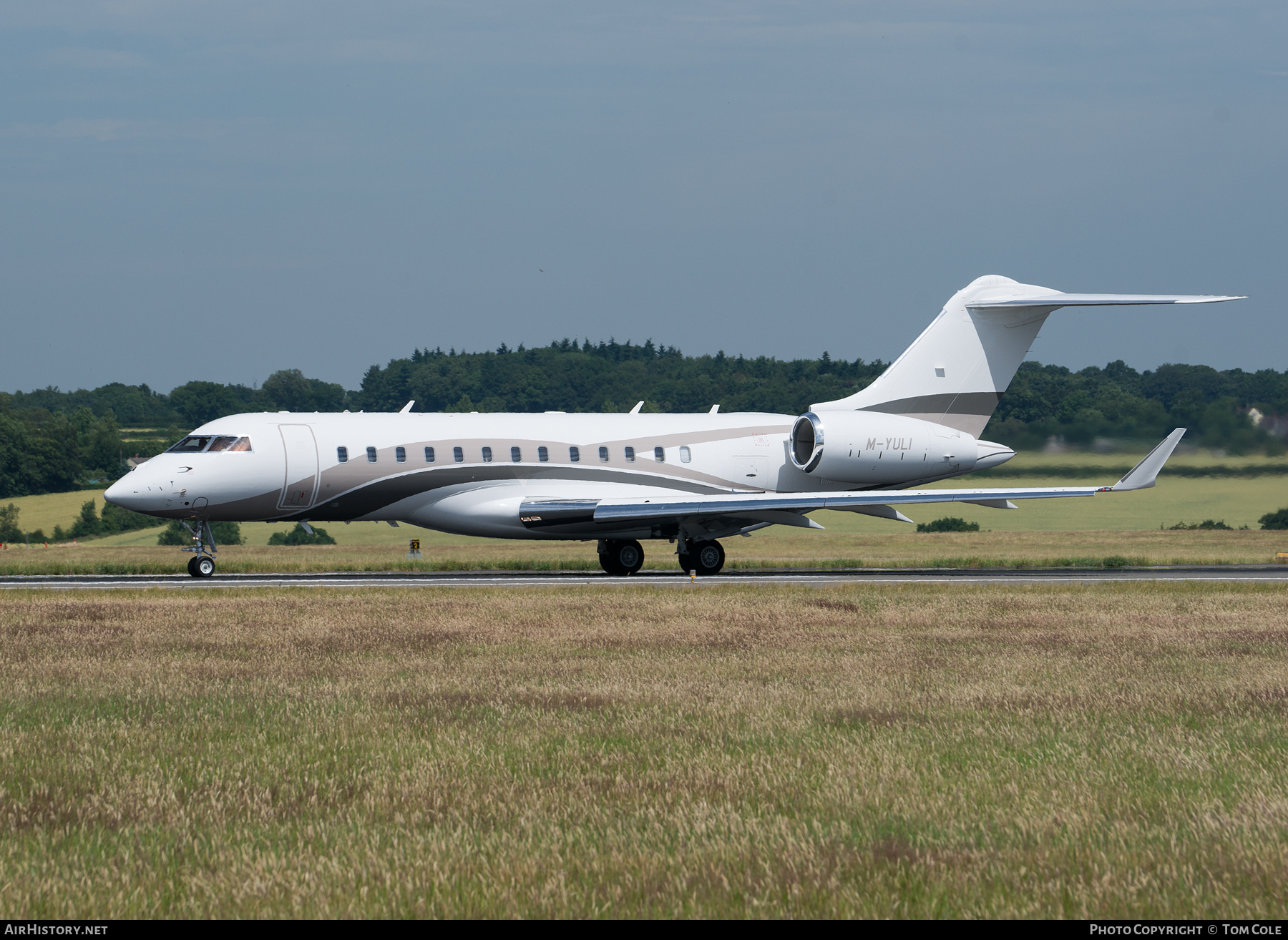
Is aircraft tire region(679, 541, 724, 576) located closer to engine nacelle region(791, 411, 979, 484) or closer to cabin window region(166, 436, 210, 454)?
engine nacelle region(791, 411, 979, 484)

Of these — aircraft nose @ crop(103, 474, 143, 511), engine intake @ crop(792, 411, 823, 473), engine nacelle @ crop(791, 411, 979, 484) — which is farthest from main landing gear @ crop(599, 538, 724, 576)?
aircraft nose @ crop(103, 474, 143, 511)

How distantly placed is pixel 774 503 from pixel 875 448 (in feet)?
13.7

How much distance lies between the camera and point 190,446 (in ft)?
92.6

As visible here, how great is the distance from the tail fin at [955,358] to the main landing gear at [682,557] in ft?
15.2

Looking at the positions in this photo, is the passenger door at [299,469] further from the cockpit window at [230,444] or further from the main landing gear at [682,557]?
the main landing gear at [682,557]

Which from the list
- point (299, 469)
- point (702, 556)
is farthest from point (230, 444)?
point (702, 556)

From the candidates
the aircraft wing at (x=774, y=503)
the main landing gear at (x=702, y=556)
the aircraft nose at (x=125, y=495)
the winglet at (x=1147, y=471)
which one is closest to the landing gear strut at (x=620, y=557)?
the main landing gear at (x=702, y=556)

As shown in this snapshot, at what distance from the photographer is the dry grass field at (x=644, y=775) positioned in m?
6.07

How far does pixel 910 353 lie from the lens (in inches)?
1334

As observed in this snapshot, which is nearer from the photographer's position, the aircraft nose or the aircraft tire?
the aircraft nose

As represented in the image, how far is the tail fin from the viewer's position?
1326 inches

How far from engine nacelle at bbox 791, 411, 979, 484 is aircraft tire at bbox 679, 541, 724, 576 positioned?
299 cm

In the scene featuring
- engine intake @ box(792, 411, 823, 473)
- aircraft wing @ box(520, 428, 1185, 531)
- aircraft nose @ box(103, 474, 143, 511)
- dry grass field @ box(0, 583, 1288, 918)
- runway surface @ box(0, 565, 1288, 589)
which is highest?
engine intake @ box(792, 411, 823, 473)
